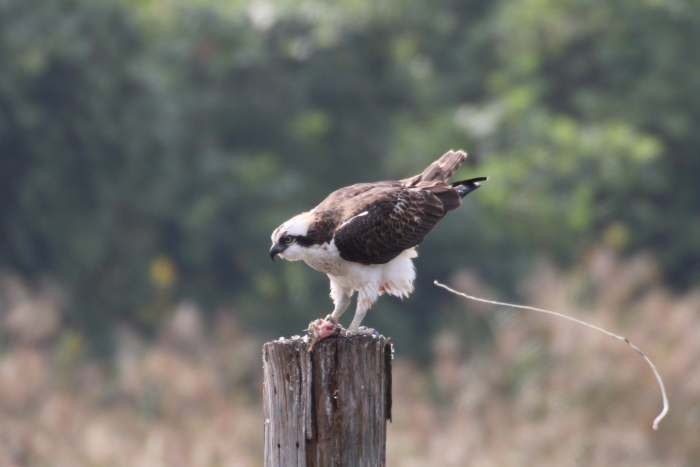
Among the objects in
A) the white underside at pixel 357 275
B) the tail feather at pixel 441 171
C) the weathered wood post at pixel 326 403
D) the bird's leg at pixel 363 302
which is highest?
the tail feather at pixel 441 171

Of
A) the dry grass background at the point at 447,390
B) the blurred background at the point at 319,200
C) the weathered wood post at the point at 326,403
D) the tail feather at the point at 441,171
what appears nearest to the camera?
the weathered wood post at the point at 326,403

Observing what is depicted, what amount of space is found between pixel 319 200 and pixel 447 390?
12.3ft

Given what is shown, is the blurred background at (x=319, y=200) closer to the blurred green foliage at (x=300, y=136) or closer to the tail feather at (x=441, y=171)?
the blurred green foliage at (x=300, y=136)

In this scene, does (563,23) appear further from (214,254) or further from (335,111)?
(214,254)

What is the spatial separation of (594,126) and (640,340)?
5.87 m

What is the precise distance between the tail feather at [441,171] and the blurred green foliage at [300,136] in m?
6.07

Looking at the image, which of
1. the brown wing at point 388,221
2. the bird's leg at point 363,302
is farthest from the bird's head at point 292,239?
the bird's leg at point 363,302

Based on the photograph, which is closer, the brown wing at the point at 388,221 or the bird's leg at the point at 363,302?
the bird's leg at the point at 363,302

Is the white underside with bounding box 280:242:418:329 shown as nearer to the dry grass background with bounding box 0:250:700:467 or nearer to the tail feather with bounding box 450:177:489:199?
the tail feather with bounding box 450:177:489:199

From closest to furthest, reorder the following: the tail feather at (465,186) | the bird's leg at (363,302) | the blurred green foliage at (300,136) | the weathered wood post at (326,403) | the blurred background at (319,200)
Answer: the weathered wood post at (326,403) → the bird's leg at (363,302) → the tail feather at (465,186) → the blurred background at (319,200) → the blurred green foliage at (300,136)

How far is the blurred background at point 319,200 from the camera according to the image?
9.12m

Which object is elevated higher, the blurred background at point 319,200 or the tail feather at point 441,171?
the blurred background at point 319,200

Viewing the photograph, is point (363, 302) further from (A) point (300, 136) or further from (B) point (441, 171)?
(A) point (300, 136)

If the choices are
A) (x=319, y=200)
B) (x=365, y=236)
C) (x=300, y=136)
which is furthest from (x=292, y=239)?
(x=300, y=136)
